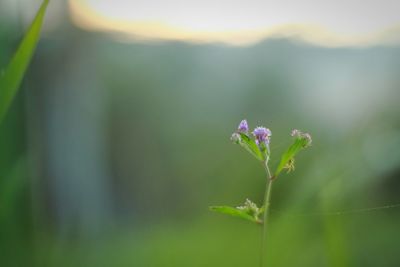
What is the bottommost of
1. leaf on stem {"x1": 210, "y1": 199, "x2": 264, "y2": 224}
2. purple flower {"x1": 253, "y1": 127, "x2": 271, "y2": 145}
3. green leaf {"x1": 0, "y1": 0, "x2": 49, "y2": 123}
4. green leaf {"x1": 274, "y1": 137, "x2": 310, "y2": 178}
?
leaf on stem {"x1": 210, "y1": 199, "x2": 264, "y2": 224}

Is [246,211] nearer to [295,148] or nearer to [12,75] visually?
[295,148]

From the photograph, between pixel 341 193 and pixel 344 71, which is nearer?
pixel 341 193

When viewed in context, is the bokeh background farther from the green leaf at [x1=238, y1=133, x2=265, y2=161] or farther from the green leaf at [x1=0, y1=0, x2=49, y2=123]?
the green leaf at [x1=0, y1=0, x2=49, y2=123]

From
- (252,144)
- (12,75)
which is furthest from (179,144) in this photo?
(12,75)

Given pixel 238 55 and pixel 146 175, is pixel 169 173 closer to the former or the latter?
pixel 146 175

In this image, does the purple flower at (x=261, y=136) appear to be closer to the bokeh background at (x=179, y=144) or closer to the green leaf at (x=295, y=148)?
the green leaf at (x=295, y=148)

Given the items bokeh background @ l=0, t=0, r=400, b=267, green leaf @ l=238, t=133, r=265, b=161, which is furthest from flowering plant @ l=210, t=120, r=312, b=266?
bokeh background @ l=0, t=0, r=400, b=267

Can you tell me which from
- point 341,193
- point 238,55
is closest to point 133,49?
point 238,55

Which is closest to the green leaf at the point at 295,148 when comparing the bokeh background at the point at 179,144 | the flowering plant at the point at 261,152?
the flowering plant at the point at 261,152
